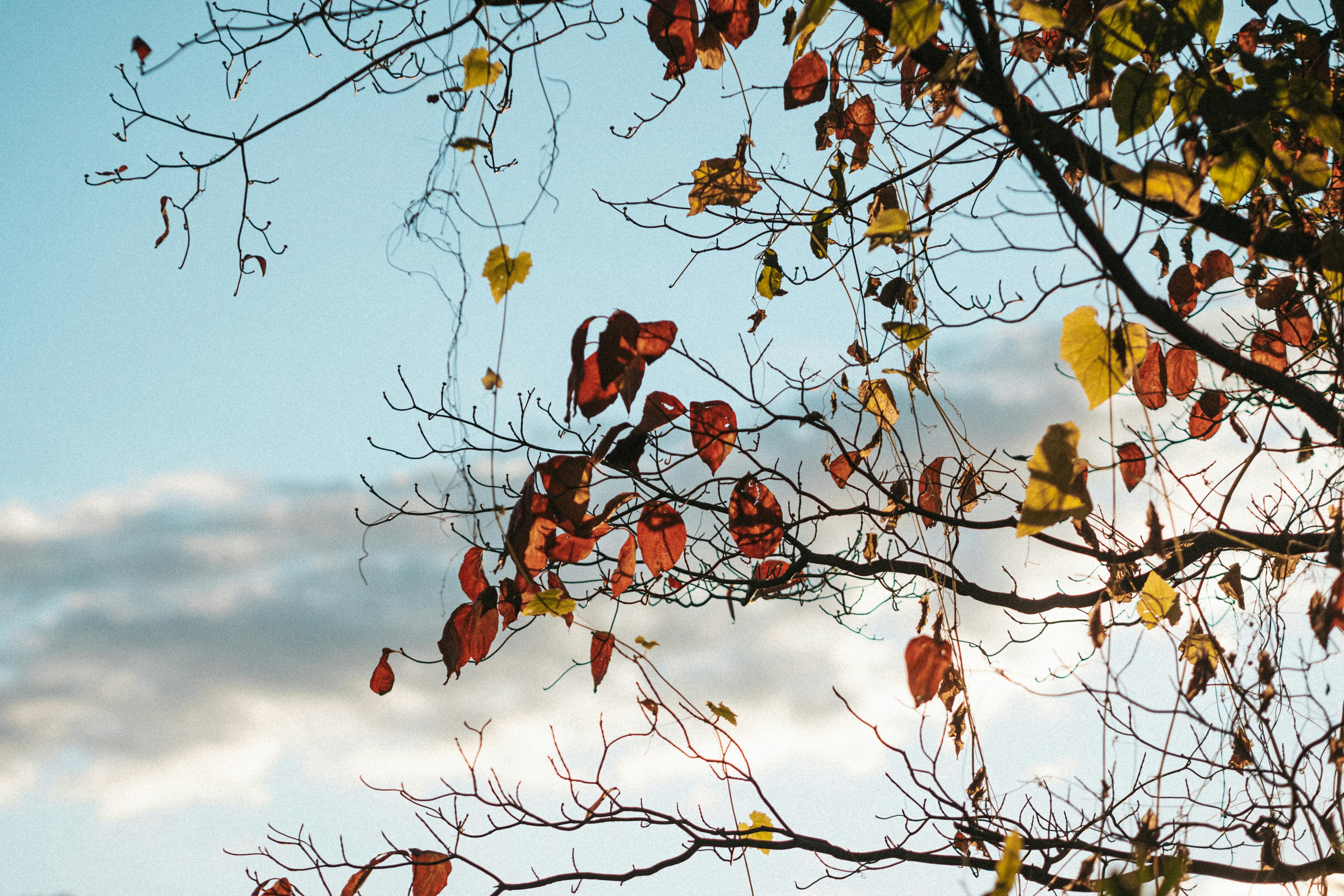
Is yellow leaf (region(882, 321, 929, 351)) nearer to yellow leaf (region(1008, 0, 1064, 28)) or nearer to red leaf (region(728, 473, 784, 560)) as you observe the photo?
red leaf (region(728, 473, 784, 560))

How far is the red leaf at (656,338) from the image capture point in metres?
1.31

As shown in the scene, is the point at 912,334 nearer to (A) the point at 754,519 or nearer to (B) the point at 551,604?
(A) the point at 754,519

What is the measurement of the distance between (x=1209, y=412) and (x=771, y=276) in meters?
0.80

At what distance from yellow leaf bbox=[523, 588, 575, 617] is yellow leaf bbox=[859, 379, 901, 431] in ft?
2.10

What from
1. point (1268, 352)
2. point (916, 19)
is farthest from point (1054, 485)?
point (1268, 352)

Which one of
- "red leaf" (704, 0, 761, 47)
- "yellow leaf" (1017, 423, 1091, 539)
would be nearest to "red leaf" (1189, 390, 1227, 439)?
"yellow leaf" (1017, 423, 1091, 539)

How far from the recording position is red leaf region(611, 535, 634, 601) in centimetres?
156

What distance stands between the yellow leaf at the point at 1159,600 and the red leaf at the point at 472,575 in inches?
40.7

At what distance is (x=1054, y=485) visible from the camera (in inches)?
37.9

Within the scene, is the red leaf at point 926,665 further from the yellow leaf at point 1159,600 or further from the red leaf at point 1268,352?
the red leaf at point 1268,352

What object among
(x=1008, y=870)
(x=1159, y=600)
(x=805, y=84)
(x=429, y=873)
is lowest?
(x=1008, y=870)

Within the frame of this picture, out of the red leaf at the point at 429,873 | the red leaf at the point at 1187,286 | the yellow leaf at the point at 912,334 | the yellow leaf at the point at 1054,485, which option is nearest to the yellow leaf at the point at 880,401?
the yellow leaf at the point at 912,334

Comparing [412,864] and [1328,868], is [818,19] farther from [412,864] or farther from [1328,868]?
[412,864]

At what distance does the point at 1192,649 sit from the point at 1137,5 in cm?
95
